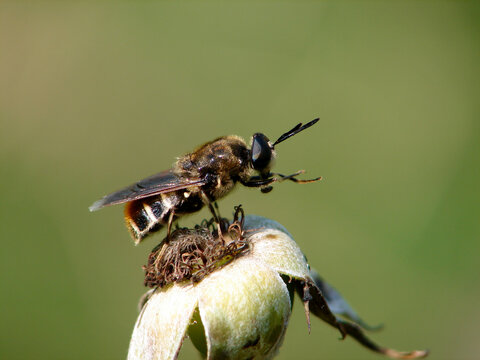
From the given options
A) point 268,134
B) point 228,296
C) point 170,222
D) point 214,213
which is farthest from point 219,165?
point 268,134

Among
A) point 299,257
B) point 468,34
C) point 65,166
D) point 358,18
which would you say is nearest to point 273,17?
point 358,18

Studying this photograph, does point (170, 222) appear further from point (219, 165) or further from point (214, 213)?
point (219, 165)

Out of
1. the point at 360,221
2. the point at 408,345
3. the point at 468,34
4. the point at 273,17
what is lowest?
the point at 408,345

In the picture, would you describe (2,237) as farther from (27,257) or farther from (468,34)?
(468,34)

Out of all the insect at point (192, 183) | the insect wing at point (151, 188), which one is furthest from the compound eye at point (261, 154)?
the insect wing at point (151, 188)

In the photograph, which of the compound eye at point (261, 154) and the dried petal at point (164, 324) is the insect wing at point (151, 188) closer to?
the compound eye at point (261, 154)

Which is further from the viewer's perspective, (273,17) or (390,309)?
(273,17)
